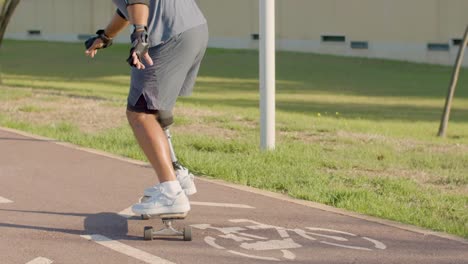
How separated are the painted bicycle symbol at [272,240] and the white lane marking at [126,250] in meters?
0.45

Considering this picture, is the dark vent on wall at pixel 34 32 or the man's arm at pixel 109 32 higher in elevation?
the dark vent on wall at pixel 34 32

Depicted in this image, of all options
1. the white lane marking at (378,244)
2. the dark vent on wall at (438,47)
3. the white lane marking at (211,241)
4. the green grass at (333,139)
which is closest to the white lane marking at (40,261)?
the white lane marking at (211,241)

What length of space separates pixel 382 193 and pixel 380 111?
12781mm

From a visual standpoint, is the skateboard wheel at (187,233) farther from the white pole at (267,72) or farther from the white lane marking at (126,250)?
the white pole at (267,72)

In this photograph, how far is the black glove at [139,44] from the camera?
6039 mm

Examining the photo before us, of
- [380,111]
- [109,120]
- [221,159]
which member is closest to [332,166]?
[221,159]

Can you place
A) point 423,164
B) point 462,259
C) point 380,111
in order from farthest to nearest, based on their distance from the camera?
1. point 380,111
2. point 423,164
3. point 462,259

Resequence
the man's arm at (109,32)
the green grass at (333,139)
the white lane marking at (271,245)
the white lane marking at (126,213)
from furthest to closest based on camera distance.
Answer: the green grass at (333,139)
the white lane marking at (126,213)
the man's arm at (109,32)
the white lane marking at (271,245)

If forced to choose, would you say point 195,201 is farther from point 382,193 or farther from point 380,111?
point 380,111

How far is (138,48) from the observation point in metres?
6.04

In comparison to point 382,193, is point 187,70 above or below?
above

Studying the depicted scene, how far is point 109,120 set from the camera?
13945 mm

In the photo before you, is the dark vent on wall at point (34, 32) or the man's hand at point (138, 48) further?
the dark vent on wall at point (34, 32)

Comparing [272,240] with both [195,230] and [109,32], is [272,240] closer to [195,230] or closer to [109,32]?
[195,230]
